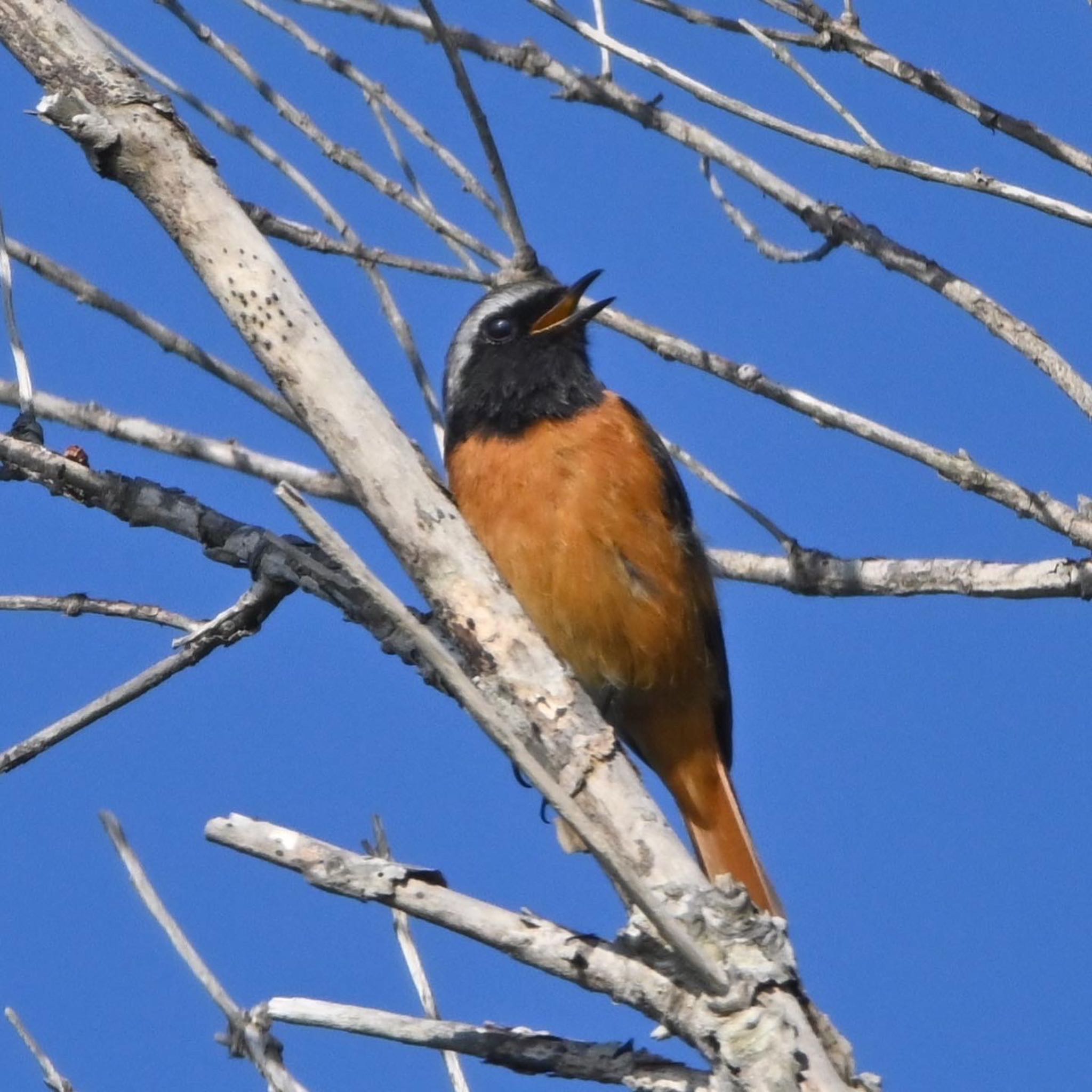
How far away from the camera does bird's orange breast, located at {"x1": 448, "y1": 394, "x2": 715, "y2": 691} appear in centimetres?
564

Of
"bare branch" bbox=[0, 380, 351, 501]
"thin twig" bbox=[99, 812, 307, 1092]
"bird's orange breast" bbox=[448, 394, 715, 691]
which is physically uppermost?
"bird's orange breast" bbox=[448, 394, 715, 691]

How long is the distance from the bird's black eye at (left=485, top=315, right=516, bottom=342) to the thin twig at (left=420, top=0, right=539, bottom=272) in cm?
236

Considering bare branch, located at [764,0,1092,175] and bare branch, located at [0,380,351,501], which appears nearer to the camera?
bare branch, located at [764,0,1092,175]

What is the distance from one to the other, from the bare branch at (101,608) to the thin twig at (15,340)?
476 mm

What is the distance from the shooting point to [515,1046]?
2889mm

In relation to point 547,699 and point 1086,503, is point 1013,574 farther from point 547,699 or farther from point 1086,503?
point 547,699

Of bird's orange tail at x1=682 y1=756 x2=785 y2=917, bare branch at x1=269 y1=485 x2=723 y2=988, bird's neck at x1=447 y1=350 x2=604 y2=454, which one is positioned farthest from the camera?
bird's neck at x1=447 y1=350 x2=604 y2=454

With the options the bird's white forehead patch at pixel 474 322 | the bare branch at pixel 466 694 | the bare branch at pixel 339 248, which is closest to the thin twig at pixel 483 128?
the bare branch at pixel 339 248

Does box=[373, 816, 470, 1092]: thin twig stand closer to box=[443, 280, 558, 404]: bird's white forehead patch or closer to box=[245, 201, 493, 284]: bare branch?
box=[245, 201, 493, 284]: bare branch

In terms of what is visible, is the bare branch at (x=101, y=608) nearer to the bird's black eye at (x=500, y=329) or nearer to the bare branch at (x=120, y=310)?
the bare branch at (x=120, y=310)

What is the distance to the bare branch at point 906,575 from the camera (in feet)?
11.8

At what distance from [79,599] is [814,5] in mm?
2381

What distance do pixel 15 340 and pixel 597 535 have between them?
2.43 m

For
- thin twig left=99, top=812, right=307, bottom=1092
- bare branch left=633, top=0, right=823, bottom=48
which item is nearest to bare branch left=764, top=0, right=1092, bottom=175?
bare branch left=633, top=0, right=823, bottom=48
